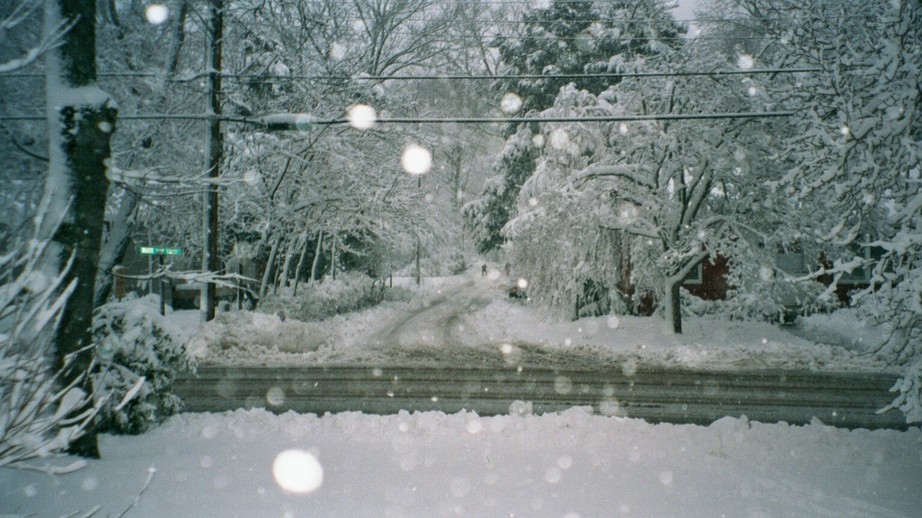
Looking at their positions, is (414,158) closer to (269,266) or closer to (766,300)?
(269,266)

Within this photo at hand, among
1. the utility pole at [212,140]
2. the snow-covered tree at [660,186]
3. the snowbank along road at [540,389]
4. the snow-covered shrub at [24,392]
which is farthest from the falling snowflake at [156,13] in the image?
the snow-covered tree at [660,186]

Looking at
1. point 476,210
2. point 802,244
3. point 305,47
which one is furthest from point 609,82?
point 305,47

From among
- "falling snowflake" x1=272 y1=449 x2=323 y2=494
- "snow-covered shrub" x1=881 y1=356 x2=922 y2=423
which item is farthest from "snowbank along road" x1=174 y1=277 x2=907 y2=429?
"snow-covered shrub" x1=881 y1=356 x2=922 y2=423

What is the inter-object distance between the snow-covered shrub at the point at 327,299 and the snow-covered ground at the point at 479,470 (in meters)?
11.4

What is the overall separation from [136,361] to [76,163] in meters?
3.19

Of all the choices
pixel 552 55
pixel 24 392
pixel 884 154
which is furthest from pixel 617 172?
pixel 24 392

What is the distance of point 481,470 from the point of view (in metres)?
6.79

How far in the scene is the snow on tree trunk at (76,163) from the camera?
617 centimetres

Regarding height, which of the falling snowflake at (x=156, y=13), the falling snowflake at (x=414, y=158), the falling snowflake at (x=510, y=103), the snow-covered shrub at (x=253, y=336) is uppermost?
the falling snowflake at (x=510, y=103)

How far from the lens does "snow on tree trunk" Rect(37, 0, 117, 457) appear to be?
20.2 feet

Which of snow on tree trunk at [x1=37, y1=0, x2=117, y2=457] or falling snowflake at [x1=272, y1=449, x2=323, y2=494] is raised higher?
snow on tree trunk at [x1=37, y1=0, x2=117, y2=457]

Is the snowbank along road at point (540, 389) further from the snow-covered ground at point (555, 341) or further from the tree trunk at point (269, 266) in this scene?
the tree trunk at point (269, 266)

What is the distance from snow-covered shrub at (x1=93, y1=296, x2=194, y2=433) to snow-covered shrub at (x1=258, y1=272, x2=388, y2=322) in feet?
36.2

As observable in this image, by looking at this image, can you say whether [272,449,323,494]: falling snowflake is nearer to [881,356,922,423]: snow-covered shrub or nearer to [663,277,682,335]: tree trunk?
[881,356,922,423]: snow-covered shrub
